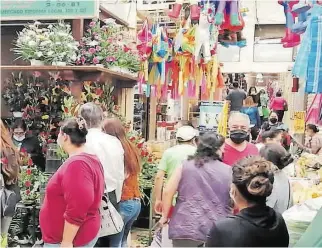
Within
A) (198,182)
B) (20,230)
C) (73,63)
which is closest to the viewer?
(198,182)

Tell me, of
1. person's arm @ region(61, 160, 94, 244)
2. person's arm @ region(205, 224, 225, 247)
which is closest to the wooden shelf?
person's arm @ region(61, 160, 94, 244)

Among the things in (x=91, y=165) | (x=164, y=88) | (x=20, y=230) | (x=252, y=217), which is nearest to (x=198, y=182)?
(x=91, y=165)

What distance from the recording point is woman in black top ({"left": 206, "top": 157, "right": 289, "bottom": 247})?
6.35 ft

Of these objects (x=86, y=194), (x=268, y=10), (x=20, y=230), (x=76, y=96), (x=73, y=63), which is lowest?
(x=20, y=230)

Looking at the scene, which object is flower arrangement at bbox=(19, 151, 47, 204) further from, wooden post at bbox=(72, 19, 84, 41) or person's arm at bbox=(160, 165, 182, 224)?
wooden post at bbox=(72, 19, 84, 41)

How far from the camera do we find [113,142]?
3447 millimetres

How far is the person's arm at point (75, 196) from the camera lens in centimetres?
242

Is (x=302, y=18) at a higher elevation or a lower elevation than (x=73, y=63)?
higher

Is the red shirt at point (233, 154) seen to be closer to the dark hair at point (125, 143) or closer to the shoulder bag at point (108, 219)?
the dark hair at point (125, 143)

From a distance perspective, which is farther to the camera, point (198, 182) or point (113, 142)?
point (113, 142)

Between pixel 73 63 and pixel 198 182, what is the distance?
2244 millimetres

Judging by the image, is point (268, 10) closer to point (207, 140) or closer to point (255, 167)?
point (207, 140)

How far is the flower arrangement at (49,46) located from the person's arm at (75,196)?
7.53 feet

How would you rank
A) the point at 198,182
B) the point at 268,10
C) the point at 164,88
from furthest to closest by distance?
1. the point at 268,10
2. the point at 164,88
3. the point at 198,182
